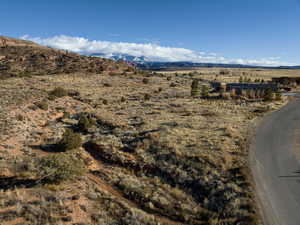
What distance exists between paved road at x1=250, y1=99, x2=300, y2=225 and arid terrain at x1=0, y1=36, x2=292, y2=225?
0.63m

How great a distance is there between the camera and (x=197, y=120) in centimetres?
2550

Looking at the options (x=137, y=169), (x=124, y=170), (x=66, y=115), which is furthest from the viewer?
(x=66, y=115)

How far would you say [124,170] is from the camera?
46.8ft

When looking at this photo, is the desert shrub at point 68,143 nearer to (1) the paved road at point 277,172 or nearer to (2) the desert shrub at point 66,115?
(2) the desert shrub at point 66,115

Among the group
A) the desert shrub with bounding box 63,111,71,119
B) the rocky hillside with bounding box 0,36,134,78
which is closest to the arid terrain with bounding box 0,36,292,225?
the desert shrub with bounding box 63,111,71,119

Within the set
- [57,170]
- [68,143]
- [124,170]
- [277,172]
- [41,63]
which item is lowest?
[124,170]

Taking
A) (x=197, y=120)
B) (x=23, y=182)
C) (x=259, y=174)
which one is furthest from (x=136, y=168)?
(x=197, y=120)

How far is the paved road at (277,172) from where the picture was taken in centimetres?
954

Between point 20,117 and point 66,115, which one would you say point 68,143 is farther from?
point 66,115

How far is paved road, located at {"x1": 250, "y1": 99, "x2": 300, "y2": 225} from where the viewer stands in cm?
954

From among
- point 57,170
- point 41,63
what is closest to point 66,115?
point 57,170

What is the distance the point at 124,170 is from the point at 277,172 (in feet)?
30.6

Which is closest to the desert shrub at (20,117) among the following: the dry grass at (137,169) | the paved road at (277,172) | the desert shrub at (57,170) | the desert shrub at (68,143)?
the dry grass at (137,169)

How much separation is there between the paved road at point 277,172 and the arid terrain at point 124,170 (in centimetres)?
63
